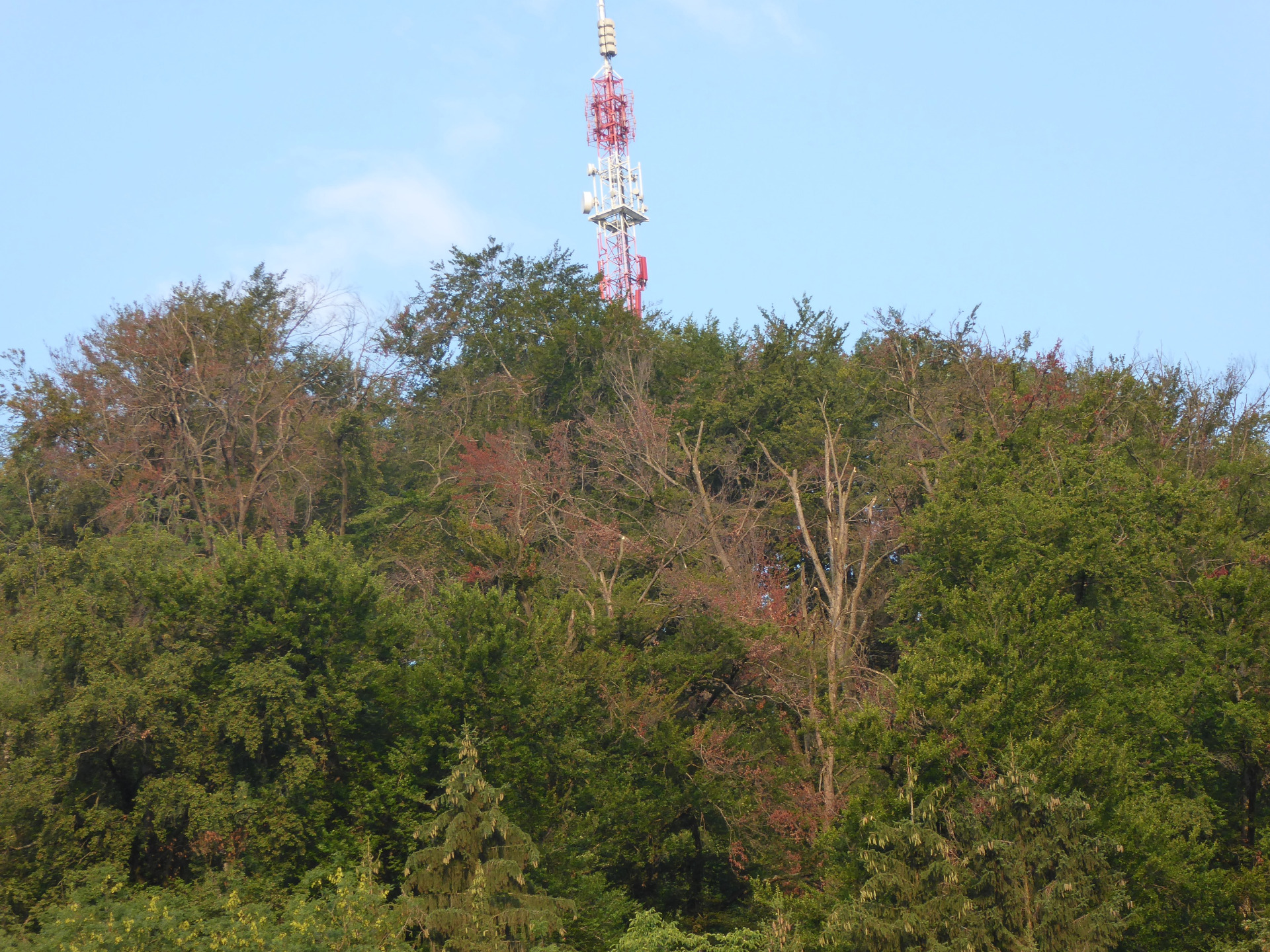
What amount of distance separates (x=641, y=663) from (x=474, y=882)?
9584 millimetres

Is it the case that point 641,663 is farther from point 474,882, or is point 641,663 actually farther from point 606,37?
point 606,37

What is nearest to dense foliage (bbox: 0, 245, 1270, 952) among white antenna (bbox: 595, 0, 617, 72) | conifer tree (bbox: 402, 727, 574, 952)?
conifer tree (bbox: 402, 727, 574, 952)

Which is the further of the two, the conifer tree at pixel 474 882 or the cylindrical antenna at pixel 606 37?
the cylindrical antenna at pixel 606 37

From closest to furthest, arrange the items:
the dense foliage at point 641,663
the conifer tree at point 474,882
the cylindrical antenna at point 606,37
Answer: the conifer tree at point 474,882 < the dense foliage at point 641,663 < the cylindrical antenna at point 606,37

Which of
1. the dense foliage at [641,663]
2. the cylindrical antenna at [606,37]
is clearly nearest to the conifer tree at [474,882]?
the dense foliage at [641,663]

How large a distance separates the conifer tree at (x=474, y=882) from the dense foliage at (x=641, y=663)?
60 mm

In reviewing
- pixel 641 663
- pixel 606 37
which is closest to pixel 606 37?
pixel 606 37

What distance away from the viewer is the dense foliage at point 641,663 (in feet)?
61.3

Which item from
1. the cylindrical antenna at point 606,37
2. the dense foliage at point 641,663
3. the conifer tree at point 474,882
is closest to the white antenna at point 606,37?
the cylindrical antenna at point 606,37

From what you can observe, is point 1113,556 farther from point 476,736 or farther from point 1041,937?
point 476,736

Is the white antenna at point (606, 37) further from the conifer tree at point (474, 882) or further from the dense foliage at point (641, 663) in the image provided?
the conifer tree at point (474, 882)

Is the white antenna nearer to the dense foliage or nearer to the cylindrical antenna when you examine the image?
the cylindrical antenna

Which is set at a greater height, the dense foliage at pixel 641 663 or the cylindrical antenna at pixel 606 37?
the cylindrical antenna at pixel 606 37

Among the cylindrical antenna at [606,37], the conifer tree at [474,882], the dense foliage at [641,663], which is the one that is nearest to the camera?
the conifer tree at [474,882]
